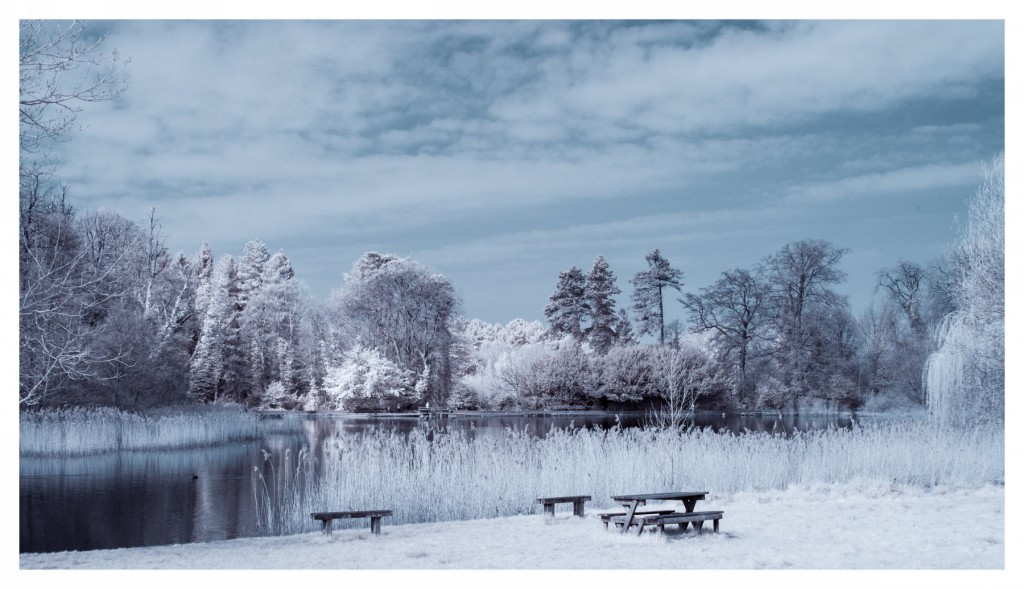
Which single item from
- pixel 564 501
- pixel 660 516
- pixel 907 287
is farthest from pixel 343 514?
pixel 907 287

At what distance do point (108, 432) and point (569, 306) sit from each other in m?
21.8

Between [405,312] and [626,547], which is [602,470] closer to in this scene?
[626,547]

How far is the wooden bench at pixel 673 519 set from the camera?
6117 mm

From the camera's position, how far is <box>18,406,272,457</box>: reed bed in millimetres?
13164

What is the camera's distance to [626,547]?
5.81 m

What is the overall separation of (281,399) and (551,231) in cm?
1653

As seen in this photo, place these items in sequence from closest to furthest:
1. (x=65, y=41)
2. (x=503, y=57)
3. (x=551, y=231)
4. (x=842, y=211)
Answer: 1. (x=65, y=41)
2. (x=503, y=57)
3. (x=842, y=211)
4. (x=551, y=231)

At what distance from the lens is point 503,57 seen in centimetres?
1029

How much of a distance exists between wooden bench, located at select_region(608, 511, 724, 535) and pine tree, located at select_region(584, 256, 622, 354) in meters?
27.1

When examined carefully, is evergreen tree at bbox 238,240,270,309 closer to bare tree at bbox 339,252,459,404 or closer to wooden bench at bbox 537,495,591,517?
bare tree at bbox 339,252,459,404
